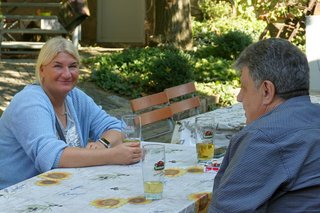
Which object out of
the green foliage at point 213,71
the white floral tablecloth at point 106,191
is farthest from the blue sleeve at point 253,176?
the green foliage at point 213,71

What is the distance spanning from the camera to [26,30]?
43.3ft

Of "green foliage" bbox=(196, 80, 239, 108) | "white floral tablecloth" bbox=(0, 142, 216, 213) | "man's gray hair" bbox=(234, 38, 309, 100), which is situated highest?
"man's gray hair" bbox=(234, 38, 309, 100)

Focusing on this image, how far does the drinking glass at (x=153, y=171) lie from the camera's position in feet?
9.58

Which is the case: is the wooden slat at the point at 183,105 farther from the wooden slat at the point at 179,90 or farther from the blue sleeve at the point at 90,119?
the blue sleeve at the point at 90,119

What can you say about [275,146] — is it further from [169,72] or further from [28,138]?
[169,72]

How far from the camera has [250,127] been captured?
2463 millimetres

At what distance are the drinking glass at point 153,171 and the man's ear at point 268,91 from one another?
1.86ft

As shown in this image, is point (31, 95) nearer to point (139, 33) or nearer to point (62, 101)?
point (62, 101)

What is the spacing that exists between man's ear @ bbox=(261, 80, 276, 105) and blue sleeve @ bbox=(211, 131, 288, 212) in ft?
0.67

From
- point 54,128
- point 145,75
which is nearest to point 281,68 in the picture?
point 54,128

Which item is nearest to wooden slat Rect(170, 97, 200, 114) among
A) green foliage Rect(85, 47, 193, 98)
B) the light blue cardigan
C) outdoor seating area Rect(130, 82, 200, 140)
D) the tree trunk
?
outdoor seating area Rect(130, 82, 200, 140)

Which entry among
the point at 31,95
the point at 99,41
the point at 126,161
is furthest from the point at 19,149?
the point at 99,41

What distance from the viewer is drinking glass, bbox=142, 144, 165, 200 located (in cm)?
292

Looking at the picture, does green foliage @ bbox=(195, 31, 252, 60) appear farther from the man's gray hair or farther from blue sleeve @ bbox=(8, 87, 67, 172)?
the man's gray hair
